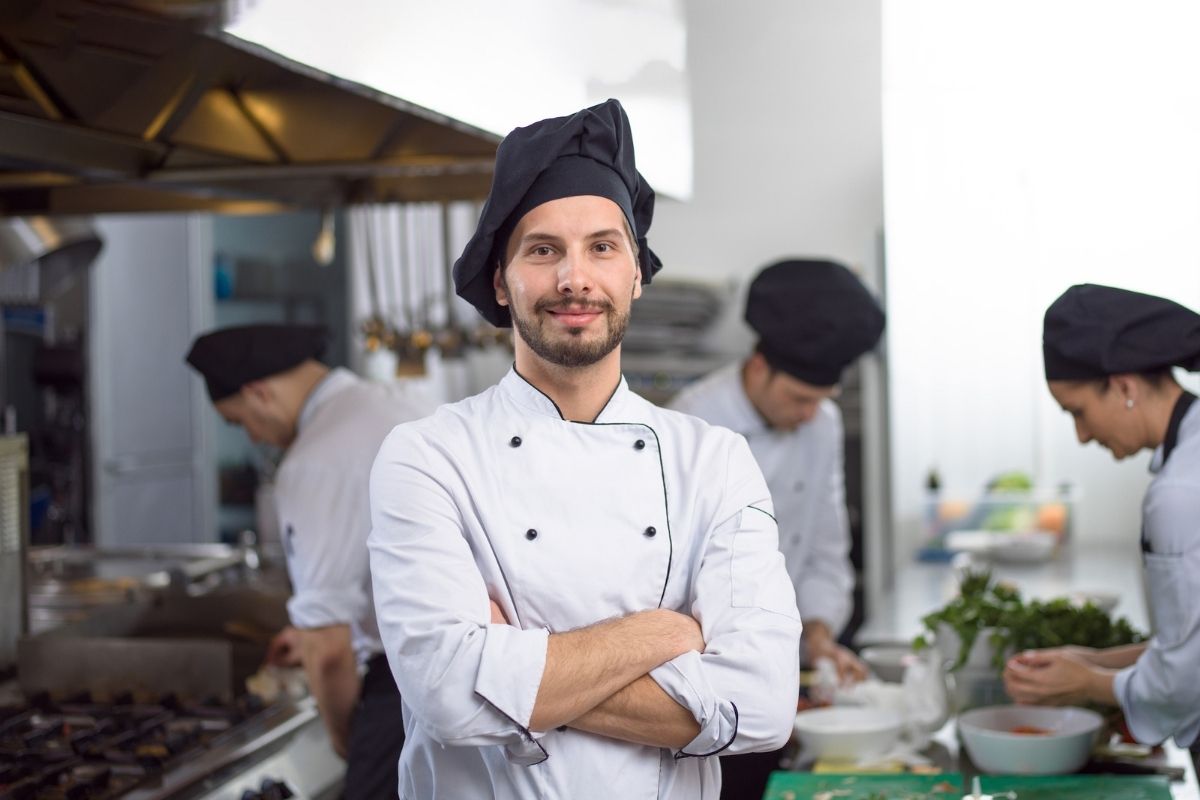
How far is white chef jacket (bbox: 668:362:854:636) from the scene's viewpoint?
2.75m

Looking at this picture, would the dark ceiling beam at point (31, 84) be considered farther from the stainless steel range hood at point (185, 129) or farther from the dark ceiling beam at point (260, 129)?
the dark ceiling beam at point (260, 129)

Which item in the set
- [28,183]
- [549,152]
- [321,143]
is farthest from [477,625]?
[28,183]

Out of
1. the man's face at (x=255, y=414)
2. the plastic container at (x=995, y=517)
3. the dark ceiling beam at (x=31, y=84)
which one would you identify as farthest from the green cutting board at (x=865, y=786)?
the plastic container at (x=995, y=517)

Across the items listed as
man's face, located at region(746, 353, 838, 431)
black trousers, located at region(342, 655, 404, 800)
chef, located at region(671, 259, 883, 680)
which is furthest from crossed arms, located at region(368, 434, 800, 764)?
man's face, located at region(746, 353, 838, 431)

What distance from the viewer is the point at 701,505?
4.72 feet

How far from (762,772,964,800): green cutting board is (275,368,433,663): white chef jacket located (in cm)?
82

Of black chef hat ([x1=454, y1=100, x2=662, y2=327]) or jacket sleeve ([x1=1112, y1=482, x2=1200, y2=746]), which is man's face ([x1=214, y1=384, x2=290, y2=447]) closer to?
black chef hat ([x1=454, y1=100, x2=662, y2=327])

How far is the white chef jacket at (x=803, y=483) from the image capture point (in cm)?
275

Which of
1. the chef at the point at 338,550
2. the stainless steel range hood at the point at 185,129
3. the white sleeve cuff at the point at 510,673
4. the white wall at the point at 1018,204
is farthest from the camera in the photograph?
the white wall at the point at 1018,204

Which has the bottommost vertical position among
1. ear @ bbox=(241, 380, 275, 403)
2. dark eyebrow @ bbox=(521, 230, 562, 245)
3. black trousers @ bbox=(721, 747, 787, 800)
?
black trousers @ bbox=(721, 747, 787, 800)

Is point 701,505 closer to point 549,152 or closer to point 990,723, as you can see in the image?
point 549,152

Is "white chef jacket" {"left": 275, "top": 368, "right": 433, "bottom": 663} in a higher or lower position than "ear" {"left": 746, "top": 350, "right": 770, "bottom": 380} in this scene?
lower

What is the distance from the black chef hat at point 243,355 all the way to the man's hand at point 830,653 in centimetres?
117

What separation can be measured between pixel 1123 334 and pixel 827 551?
3.89 feet
